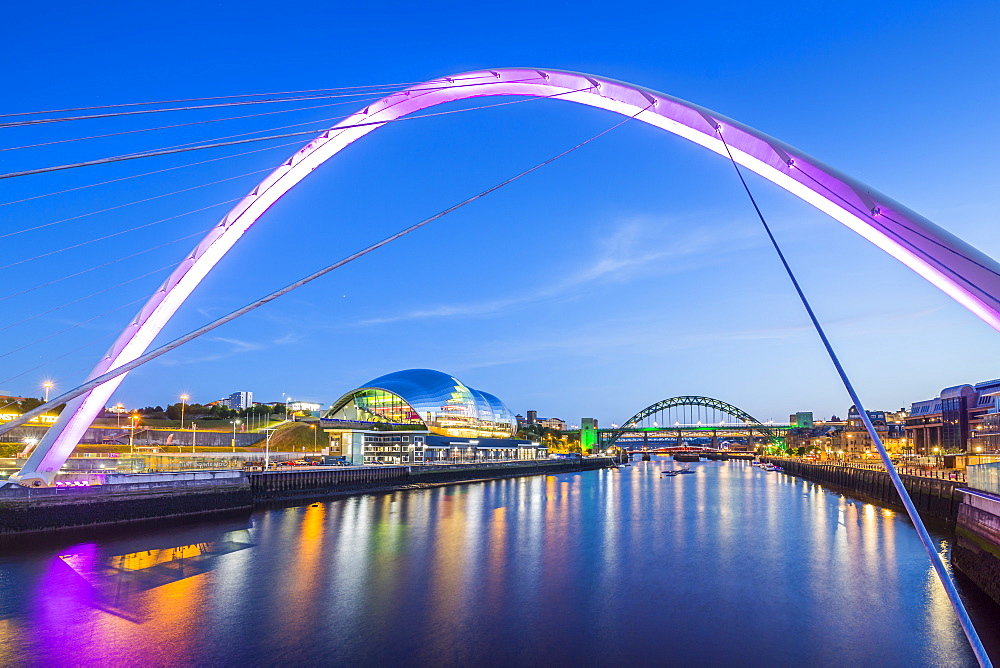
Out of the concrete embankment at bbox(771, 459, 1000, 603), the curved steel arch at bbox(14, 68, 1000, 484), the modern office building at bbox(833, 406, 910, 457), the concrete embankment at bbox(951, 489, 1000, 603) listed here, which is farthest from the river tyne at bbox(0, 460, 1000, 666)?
the modern office building at bbox(833, 406, 910, 457)

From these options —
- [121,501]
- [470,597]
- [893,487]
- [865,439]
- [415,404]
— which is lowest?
[865,439]

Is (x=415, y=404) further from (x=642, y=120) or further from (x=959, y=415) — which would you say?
(x=642, y=120)

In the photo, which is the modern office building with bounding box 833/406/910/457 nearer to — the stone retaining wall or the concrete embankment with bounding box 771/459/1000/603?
the concrete embankment with bounding box 771/459/1000/603

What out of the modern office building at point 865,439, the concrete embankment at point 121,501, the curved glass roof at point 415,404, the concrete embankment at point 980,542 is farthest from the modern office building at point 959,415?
the concrete embankment at point 121,501

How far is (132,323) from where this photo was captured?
24.1 metres

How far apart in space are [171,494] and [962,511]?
3499 centimetres

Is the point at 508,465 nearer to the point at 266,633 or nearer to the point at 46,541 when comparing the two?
the point at 46,541

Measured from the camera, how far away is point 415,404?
332 feet

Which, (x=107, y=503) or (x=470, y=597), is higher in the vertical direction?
(x=107, y=503)

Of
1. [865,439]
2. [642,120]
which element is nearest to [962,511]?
[642,120]

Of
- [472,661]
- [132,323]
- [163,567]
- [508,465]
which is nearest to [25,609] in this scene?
[163,567]

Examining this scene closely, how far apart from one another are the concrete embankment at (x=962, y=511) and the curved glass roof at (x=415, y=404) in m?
58.0

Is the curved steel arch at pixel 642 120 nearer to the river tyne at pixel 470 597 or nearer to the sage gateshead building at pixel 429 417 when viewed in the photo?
the river tyne at pixel 470 597

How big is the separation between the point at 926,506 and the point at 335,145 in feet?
121
